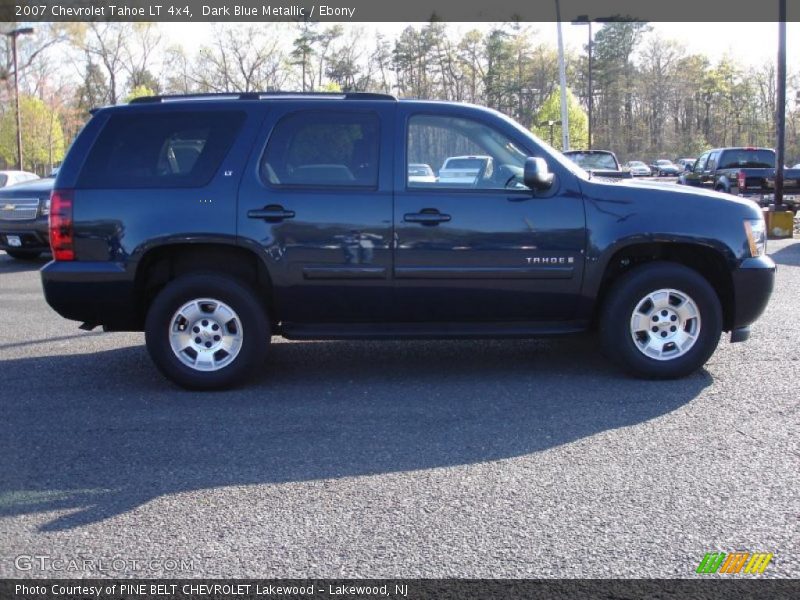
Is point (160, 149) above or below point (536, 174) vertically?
above

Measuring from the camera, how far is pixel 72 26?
54469mm

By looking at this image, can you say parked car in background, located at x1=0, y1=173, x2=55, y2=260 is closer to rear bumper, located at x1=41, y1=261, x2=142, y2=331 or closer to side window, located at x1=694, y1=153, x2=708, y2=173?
rear bumper, located at x1=41, y1=261, x2=142, y2=331

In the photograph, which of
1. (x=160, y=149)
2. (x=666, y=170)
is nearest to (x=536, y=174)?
(x=160, y=149)

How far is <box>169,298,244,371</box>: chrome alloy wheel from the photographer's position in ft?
19.4

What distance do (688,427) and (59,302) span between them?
4.30 meters

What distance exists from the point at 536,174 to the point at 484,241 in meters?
0.59

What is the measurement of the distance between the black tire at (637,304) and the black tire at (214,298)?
97.9 inches

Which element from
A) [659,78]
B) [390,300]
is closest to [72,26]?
[659,78]

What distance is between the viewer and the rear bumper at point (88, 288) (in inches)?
232

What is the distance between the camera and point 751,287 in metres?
6.04

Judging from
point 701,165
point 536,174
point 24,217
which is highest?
point 701,165

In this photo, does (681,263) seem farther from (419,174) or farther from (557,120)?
(557,120)

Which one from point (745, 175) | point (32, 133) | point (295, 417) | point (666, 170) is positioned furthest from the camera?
point (666, 170)

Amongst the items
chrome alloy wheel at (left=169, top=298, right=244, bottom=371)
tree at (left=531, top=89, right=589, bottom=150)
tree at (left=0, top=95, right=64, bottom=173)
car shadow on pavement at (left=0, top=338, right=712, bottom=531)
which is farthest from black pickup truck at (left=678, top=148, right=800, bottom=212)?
tree at (left=0, top=95, right=64, bottom=173)
